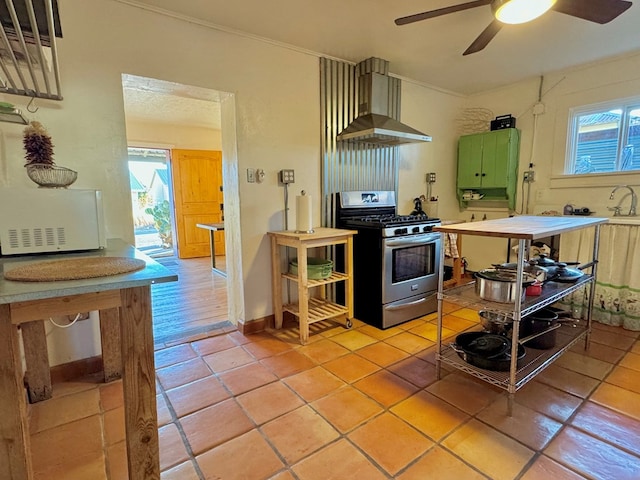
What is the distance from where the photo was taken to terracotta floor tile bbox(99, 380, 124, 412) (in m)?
1.85

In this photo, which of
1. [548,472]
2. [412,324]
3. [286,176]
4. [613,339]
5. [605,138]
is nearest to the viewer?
[548,472]

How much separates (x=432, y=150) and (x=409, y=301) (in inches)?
83.0

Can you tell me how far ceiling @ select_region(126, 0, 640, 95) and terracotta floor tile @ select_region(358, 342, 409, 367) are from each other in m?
2.43

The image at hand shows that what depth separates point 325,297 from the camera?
130 inches

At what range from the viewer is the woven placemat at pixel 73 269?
1.05m

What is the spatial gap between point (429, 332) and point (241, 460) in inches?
73.3

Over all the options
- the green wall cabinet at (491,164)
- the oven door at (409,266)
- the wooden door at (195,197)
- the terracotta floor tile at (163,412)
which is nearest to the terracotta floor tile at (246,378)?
the terracotta floor tile at (163,412)

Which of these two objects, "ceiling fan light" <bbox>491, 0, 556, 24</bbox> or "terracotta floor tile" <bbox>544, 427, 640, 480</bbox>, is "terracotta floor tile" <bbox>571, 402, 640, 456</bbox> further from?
"ceiling fan light" <bbox>491, 0, 556, 24</bbox>

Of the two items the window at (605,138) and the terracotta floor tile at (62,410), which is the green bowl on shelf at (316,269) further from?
the window at (605,138)

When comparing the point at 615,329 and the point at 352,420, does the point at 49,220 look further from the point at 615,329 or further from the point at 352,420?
the point at 615,329

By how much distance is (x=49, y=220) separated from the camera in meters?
1.53

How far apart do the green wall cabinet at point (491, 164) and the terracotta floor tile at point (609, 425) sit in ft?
9.16

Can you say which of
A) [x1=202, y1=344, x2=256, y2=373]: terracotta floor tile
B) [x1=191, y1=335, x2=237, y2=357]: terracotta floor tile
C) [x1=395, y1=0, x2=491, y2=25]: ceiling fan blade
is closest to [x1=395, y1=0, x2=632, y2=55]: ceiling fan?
[x1=395, y1=0, x2=491, y2=25]: ceiling fan blade

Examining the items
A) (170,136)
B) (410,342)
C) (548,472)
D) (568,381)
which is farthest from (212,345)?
(170,136)
